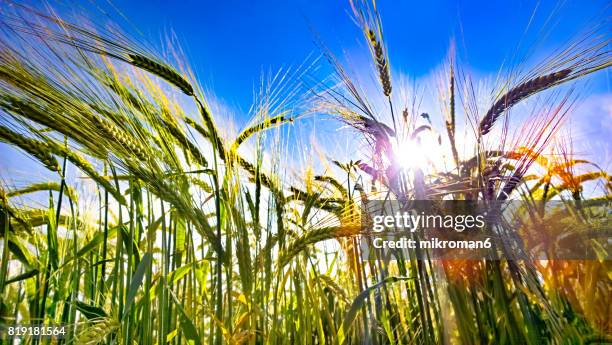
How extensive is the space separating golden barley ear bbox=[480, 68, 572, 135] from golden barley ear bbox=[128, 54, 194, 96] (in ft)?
3.65

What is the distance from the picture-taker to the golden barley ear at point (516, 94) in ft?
4.96

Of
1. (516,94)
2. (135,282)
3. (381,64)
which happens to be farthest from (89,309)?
(516,94)

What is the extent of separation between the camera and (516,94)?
154 centimetres

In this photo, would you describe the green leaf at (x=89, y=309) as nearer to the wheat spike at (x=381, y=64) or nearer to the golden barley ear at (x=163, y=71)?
the golden barley ear at (x=163, y=71)

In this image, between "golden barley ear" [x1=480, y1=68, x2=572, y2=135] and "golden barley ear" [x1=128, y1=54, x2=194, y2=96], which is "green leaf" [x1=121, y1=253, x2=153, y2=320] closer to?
"golden barley ear" [x1=128, y1=54, x2=194, y2=96]

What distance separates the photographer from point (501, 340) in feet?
A: 4.02

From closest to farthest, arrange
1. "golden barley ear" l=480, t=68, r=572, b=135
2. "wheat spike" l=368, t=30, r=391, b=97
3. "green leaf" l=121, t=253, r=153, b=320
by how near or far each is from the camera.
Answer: "green leaf" l=121, t=253, r=153, b=320 → "golden barley ear" l=480, t=68, r=572, b=135 → "wheat spike" l=368, t=30, r=391, b=97

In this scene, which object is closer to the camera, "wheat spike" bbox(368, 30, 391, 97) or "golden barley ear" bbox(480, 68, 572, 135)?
"golden barley ear" bbox(480, 68, 572, 135)

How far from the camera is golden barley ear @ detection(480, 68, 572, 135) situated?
1.51 metres

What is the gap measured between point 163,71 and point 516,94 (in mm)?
1320

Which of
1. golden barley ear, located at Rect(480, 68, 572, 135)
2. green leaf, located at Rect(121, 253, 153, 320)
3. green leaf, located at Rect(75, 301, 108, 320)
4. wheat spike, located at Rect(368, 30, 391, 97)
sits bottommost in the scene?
green leaf, located at Rect(75, 301, 108, 320)

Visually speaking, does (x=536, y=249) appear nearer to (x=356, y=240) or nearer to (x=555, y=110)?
(x=555, y=110)

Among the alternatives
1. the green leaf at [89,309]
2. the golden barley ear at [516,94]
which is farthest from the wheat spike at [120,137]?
the golden barley ear at [516,94]

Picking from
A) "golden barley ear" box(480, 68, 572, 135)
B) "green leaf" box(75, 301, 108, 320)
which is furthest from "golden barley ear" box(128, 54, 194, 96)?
"golden barley ear" box(480, 68, 572, 135)
